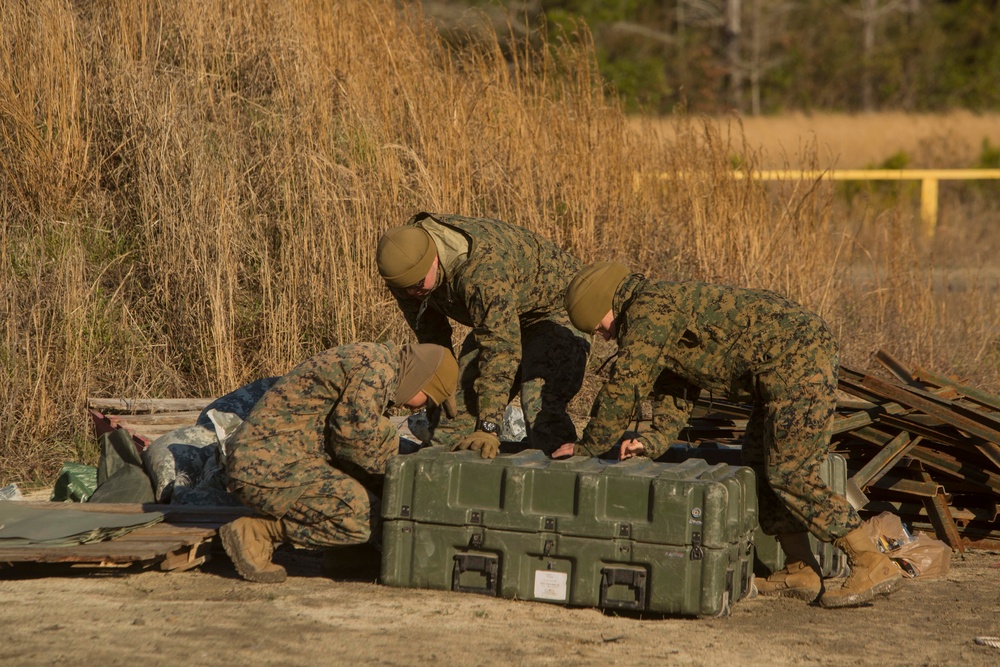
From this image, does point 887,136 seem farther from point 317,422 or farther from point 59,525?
point 59,525

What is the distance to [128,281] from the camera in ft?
28.3

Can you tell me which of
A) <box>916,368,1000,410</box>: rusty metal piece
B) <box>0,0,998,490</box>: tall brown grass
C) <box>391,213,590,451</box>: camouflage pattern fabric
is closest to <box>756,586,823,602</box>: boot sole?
<box>391,213,590,451</box>: camouflage pattern fabric

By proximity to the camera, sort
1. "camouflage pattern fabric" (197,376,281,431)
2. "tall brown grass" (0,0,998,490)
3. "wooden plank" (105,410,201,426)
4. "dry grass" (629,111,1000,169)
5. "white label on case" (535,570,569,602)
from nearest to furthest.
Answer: "white label on case" (535,570,569,602)
"camouflage pattern fabric" (197,376,281,431)
"wooden plank" (105,410,201,426)
"tall brown grass" (0,0,998,490)
"dry grass" (629,111,1000,169)

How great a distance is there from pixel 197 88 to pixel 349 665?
5.85 metres

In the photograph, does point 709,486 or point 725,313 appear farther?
point 725,313

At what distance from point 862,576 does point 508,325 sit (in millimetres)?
1873

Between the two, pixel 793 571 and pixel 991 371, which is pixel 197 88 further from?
pixel 991 371

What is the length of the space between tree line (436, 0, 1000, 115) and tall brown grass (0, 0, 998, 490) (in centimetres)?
1712

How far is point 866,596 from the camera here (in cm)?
527

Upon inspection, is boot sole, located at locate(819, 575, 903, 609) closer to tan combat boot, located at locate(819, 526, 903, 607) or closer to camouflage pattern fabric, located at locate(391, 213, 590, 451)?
tan combat boot, located at locate(819, 526, 903, 607)

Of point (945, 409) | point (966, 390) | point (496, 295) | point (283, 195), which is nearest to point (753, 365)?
point (496, 295)

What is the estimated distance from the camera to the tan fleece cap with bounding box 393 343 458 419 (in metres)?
5.30

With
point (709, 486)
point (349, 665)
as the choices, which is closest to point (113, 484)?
point (349, 665)

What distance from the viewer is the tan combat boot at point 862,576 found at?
5262mm
